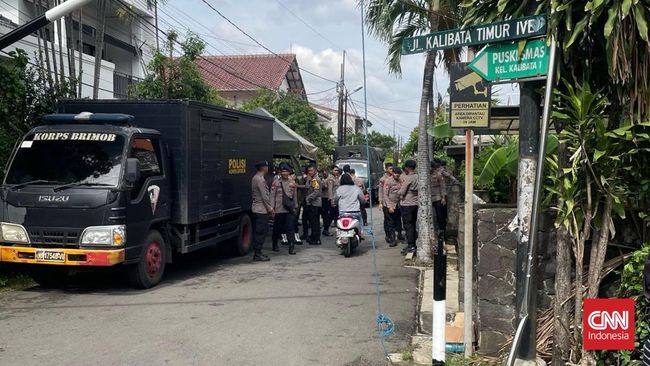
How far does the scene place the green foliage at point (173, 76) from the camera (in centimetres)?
1738

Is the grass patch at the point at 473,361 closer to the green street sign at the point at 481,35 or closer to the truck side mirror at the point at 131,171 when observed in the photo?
the green street sign at the point at 481,35

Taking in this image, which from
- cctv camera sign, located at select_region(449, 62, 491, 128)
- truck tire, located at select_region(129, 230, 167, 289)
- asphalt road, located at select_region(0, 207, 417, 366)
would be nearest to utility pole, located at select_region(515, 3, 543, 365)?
cctv camera sign, located at select_region(449, 62, 491, 128)

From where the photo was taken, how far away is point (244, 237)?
12.5 meters

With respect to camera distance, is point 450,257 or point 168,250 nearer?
point 168,250

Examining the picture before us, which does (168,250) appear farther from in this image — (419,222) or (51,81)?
(419,222)

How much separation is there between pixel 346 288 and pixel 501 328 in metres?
3.82

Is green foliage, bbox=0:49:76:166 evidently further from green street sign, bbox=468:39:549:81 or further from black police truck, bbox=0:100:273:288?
green street sign, bbox=468:39:549:81

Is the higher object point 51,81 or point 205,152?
point 51,81

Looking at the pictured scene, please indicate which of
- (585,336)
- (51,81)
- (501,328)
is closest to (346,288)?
(501,328)

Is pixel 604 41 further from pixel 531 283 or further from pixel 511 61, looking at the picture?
pixel 531 283

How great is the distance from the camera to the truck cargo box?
9.48 meters

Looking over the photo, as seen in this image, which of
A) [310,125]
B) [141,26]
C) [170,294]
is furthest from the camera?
[310,125]

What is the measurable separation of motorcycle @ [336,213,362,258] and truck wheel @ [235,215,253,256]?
1.84 metres

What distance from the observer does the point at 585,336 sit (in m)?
4.70
